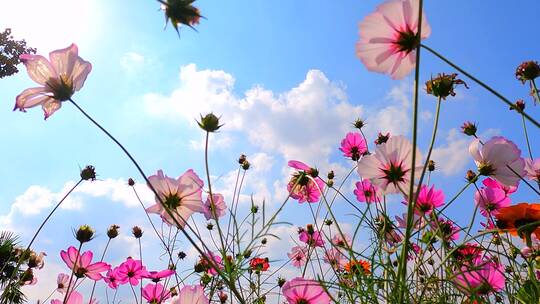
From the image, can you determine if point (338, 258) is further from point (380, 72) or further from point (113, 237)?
point (380, 72)

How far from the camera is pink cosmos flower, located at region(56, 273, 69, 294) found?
7.50 ft

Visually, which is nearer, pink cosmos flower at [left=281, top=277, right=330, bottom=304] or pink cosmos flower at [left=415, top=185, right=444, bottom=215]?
pink cosmos flower at [left=281, top=277, right=330, bottom=304]

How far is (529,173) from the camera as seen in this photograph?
1490mm

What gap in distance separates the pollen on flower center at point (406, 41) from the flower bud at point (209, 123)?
0.47 meters

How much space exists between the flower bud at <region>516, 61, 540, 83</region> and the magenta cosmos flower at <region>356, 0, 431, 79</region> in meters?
1.16

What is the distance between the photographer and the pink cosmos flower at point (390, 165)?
3.02 ft

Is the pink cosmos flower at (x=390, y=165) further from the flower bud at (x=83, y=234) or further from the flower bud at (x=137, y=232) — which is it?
the flower bud at (x=137, y=232)

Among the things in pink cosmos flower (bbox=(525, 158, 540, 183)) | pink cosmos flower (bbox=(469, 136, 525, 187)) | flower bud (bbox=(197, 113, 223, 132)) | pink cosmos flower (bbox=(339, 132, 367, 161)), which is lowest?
pink cosmos flower (bbox=(469, 136, 525, 187))

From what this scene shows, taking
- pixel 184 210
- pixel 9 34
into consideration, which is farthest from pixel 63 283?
pixel 9 34

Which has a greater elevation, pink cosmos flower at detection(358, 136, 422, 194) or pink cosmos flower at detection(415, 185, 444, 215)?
pink cosmos flower at detection(415, 185, 444, 215)

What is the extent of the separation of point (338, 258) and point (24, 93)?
1.44 m

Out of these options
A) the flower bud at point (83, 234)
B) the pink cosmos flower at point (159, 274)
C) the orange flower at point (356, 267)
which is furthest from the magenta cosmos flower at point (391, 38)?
the flower bud at point (83, 234)

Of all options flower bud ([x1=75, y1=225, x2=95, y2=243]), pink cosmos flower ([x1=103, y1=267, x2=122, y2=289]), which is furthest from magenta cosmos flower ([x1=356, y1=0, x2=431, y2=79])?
pink cosmos flower ([x1=103, y1=267, x2=122, y2=289])

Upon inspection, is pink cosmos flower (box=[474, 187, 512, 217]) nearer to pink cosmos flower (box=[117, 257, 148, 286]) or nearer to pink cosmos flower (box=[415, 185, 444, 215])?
pink cosmos flower (box=[415, 185, 444, 215])
